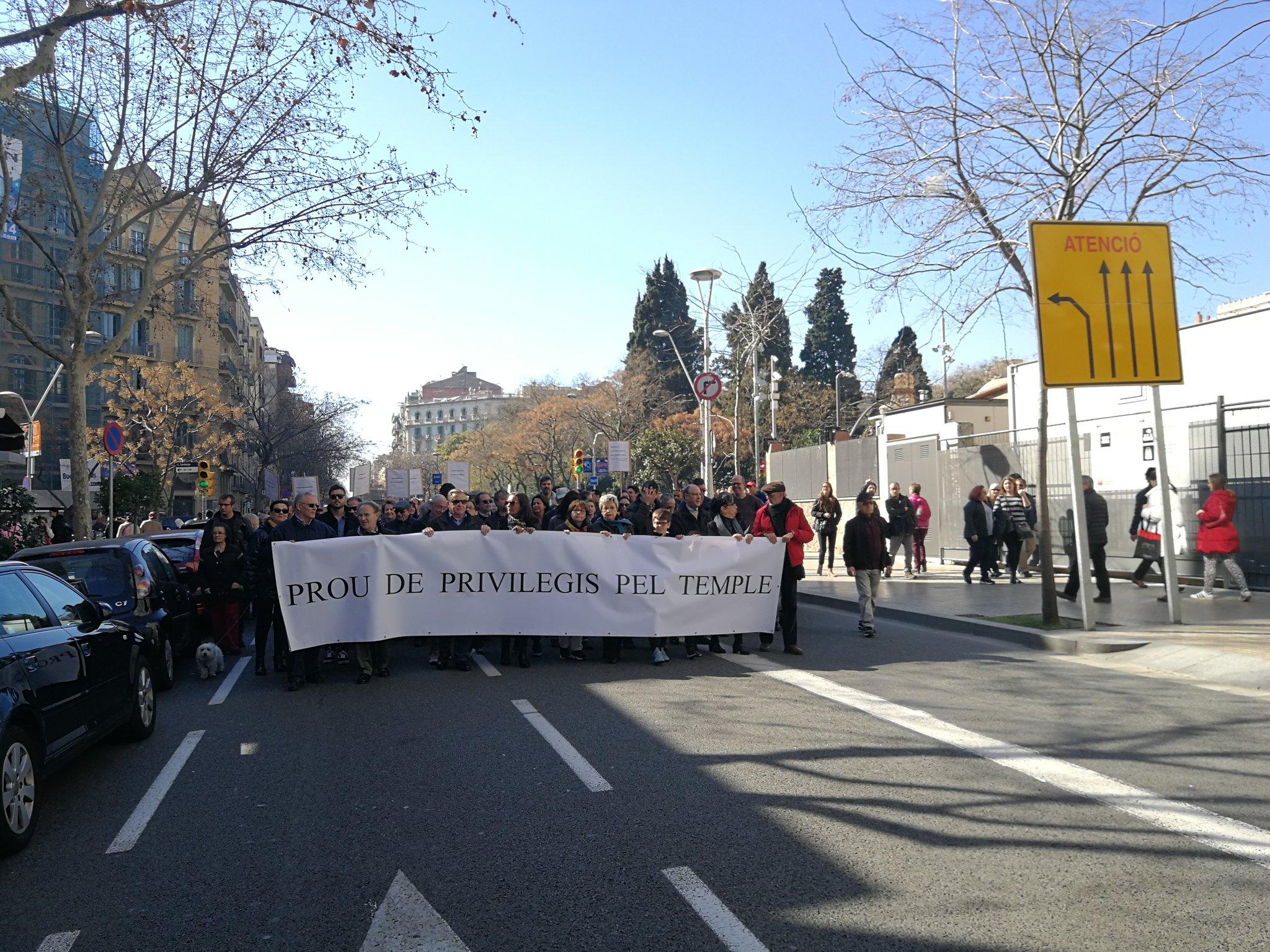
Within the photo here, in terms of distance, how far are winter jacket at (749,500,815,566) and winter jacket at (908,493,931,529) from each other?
973cm

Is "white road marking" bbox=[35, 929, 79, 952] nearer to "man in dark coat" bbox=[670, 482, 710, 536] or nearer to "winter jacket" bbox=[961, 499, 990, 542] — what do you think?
"man in dark coat" bbox=[670, 482, 710, 536]

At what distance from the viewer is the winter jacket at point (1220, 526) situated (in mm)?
13945

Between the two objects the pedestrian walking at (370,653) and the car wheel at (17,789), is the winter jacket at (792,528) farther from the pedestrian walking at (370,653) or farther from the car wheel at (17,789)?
the car wheel at (17,789)

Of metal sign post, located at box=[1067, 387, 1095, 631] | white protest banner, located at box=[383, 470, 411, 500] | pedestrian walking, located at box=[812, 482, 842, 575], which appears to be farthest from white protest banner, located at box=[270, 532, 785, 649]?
white protest banner, located at box=[383, 470, 411, 500]

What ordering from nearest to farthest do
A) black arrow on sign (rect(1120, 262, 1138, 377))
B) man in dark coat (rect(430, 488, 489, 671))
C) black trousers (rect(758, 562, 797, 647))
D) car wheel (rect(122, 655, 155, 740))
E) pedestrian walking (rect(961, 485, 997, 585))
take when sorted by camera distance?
car wheel (rect(122, 655, 155, 740)) < man in dark coat (rect(430, 488, 489, 671)) < black trousers (rect(758, 562, 797, 647)) < black arrow on sign (rect(1120, 262, 1138, 377)) < pedestrian walking (rect(961, 485, 997, 585))

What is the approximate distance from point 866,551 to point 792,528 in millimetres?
1082

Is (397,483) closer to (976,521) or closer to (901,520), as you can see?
(901,520)

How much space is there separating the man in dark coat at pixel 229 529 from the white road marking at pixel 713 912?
8.98m

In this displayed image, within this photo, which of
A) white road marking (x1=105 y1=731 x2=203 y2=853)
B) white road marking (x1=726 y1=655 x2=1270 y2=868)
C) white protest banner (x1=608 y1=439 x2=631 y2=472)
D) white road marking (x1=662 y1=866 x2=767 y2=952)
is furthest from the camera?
white protest banner (x1=608 y1=439 x2=631 y2=472)

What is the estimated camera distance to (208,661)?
10609 mm

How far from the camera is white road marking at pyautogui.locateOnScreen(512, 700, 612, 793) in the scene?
19.9ft

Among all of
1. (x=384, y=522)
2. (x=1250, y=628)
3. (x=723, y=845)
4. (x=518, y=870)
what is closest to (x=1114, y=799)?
(x=723, y=845)

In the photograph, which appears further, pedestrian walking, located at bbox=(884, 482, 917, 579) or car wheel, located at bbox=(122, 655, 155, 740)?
pedestrian walking, located at bbox=(884, 482, 917, 579)

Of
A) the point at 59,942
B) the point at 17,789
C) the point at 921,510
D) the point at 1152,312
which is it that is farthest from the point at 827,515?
the point at 59,942
